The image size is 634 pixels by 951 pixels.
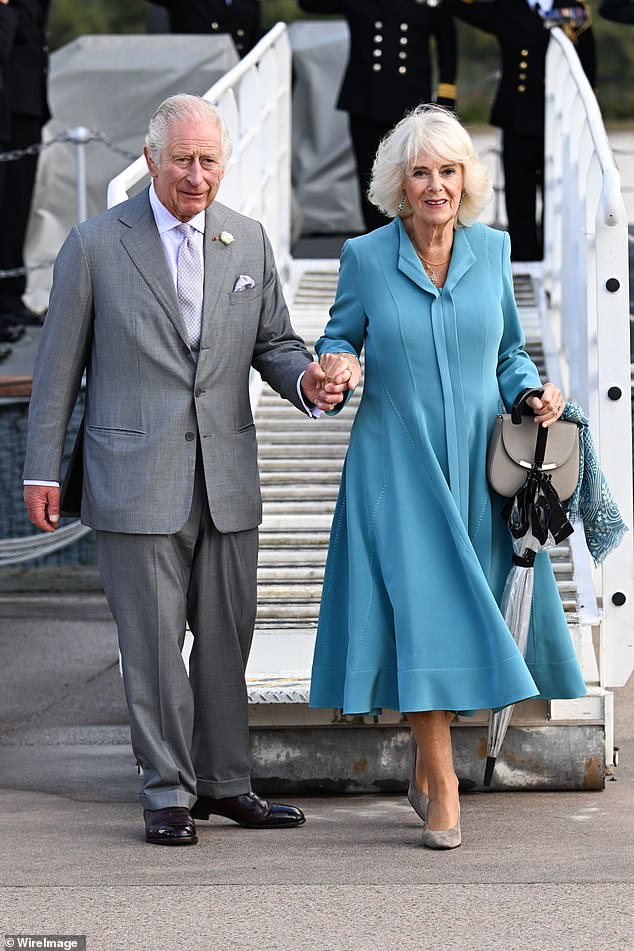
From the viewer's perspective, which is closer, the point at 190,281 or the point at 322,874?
the point at 322,874

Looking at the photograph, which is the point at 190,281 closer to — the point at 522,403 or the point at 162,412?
the point at 162,412

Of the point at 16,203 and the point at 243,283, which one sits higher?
the point at 16,203

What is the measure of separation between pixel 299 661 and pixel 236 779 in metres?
0.62

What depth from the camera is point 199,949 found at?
3.54 metres

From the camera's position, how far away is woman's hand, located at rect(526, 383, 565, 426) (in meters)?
4.35

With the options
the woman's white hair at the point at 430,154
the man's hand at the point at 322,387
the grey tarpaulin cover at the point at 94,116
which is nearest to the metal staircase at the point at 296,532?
the man's hand at the point at 322,387

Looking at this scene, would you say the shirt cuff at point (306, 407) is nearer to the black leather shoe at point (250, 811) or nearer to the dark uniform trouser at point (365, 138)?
the black leather shoe at point (250, 811)

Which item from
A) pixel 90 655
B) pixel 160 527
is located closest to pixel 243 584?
pixel 160 527

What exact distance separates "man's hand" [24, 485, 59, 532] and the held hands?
73 centimetres

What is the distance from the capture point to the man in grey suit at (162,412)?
4469 millimetres

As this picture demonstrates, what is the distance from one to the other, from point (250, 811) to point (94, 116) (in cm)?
725

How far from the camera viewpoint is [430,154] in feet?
Answer: 14.2

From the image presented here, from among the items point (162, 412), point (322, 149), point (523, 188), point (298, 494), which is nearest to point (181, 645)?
point (162, 412)

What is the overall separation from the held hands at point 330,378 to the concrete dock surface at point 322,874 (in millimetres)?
1142
